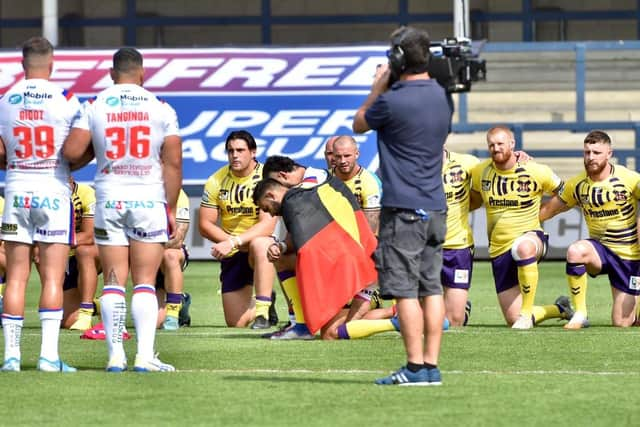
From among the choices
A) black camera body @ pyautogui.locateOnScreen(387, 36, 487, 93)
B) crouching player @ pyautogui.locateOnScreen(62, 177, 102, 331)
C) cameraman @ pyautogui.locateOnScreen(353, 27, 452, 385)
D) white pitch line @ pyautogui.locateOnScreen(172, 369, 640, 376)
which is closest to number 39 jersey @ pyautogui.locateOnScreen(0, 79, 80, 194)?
white pitch line @ pyautogui.locateOnScreen(172, 369, 640, 376)

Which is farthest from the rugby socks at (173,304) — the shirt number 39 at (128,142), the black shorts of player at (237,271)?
the shirt number 39 at (128,142)

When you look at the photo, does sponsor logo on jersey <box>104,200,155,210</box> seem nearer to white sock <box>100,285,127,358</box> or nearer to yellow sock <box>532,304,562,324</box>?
white sock <box>100,285,127,358</box>

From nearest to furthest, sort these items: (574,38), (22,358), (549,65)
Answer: (22,358) < (549,65) < (574,38)

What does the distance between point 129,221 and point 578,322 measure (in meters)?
4.84

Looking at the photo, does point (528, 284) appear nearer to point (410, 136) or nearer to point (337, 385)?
point (337, 385)

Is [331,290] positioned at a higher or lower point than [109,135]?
lower

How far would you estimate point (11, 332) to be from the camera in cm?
958

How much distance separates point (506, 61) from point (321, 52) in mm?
6354

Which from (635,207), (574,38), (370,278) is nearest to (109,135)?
(370,278)

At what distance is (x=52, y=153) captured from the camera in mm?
9523

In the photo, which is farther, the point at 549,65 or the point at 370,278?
the point at 549,65

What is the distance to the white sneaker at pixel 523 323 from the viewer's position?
12.9 m

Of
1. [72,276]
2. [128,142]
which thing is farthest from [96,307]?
[128,142]

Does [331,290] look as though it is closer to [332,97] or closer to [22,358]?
[22,358]
